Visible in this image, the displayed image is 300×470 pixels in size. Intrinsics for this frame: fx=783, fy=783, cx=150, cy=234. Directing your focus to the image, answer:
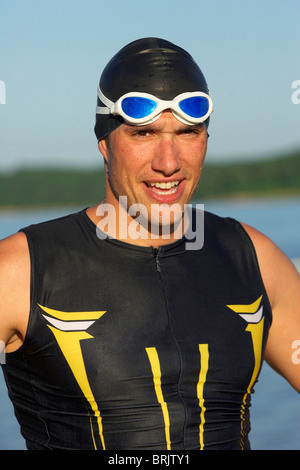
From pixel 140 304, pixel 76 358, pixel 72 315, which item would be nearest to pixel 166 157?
pixel 140 304

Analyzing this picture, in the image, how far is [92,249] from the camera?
3.52m

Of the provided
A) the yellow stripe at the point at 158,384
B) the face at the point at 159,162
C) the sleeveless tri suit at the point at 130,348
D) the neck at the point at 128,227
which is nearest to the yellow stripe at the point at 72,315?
the sleeveless tri suit at the point at 130,348

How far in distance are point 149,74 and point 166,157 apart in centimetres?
44

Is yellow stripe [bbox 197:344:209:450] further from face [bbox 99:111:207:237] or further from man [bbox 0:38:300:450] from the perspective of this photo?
face [bbox 99:111:207:237]

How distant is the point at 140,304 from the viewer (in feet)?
11.2

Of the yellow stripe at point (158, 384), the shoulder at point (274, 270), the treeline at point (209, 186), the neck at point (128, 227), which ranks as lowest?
the yellow stripe at point (158, 384)

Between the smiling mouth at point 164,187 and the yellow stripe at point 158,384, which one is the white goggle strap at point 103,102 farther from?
the yellow stripe at point 158,384

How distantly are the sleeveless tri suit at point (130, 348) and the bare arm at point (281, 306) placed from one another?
106 mm

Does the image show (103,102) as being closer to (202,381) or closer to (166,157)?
(166,157)

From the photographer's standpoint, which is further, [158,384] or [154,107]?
[154,107]

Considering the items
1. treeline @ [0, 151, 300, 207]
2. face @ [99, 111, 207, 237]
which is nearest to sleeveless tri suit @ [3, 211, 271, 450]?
face @ [99, 111, 207, 237]

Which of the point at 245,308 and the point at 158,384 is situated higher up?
the point at 245,308

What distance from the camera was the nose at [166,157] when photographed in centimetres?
329

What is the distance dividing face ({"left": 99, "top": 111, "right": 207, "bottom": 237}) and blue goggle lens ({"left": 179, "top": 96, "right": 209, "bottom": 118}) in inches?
2.3
